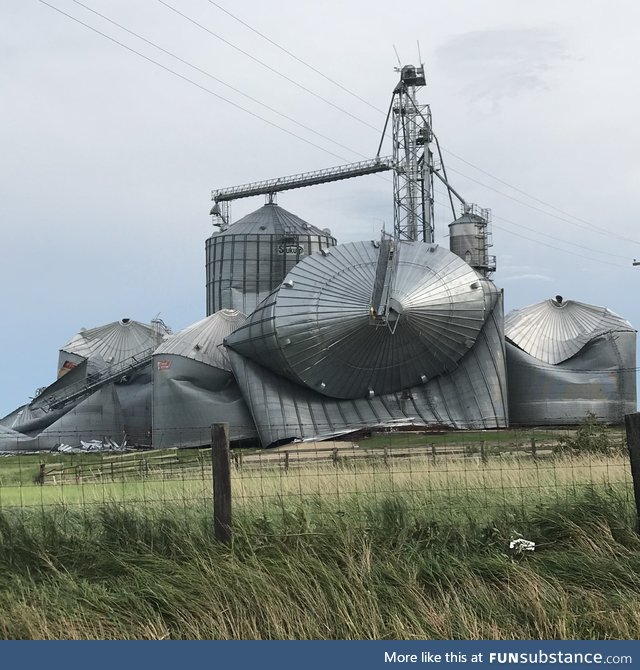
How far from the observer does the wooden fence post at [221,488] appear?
11.4m

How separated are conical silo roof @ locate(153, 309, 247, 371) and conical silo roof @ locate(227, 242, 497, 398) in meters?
4.25

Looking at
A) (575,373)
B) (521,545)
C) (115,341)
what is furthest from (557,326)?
(521,545)

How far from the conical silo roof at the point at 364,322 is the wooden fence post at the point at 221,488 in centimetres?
4596

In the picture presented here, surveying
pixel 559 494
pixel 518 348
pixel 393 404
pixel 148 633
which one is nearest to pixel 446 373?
pixel 393 404

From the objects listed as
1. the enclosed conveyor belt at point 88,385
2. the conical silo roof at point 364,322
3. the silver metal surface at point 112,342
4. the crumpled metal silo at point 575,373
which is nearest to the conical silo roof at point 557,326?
the crumpled metal silo at point 575,373

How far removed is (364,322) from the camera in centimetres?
5741

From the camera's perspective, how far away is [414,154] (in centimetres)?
8262

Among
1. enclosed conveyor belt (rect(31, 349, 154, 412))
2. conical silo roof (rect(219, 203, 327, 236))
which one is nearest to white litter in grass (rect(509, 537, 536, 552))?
enclosed conveyor belt (rect(31, 349, 154, 412))

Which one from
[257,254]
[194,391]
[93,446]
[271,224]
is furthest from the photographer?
[271,224]

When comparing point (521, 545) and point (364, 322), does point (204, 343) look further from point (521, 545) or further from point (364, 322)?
point (521, 545)

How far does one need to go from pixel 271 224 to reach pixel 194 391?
124ft

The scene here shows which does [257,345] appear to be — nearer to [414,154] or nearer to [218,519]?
[414,154]

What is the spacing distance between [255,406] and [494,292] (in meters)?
16.8

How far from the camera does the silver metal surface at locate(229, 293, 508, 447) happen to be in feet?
194
